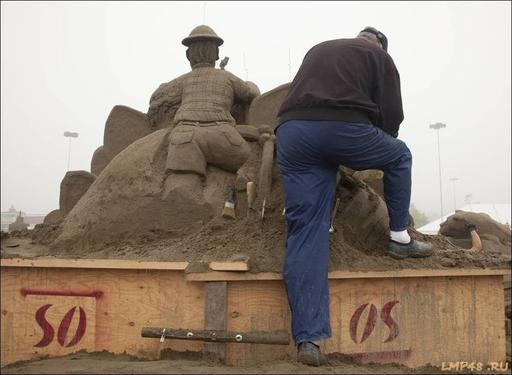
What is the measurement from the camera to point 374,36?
9.37 feet

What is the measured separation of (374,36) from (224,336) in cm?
205

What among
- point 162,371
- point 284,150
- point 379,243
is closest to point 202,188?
point 284,150

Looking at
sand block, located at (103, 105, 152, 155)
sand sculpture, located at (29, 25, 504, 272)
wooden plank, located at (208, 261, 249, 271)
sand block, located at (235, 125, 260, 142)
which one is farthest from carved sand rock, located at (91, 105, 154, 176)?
wooden plank, located at (208, 261, 249, 271)

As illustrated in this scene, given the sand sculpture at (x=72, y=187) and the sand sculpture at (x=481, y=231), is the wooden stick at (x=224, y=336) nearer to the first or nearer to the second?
the sand sculpture at (x=72, y=187)

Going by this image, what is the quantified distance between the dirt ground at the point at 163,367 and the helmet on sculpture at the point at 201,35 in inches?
120

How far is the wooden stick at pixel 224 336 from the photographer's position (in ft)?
7.51

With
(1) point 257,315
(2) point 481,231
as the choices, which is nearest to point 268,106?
(1) point 257,315

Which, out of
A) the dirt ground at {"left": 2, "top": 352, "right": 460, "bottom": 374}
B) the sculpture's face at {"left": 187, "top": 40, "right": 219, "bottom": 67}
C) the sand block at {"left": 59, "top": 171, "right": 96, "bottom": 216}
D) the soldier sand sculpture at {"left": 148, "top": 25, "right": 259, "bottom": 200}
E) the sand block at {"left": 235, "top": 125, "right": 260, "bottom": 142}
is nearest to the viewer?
the dirt ground at {"left": 2, "top": 352, "right": 460, "bottom": 374}

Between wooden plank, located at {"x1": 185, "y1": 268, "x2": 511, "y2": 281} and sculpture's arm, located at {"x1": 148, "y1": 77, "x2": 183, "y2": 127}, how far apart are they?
7.75 feet

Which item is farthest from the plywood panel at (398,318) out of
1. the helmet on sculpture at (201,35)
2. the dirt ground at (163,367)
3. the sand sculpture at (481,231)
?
the sand sculpture at (481,231)

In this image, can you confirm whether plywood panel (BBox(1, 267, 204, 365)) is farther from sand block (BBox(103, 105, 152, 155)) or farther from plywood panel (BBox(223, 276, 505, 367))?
sand block (BBox(103, 105, 152, 155))

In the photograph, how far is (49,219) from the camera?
17.0 feet

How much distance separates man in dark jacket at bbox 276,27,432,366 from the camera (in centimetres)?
235

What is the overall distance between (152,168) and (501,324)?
2.75 m
